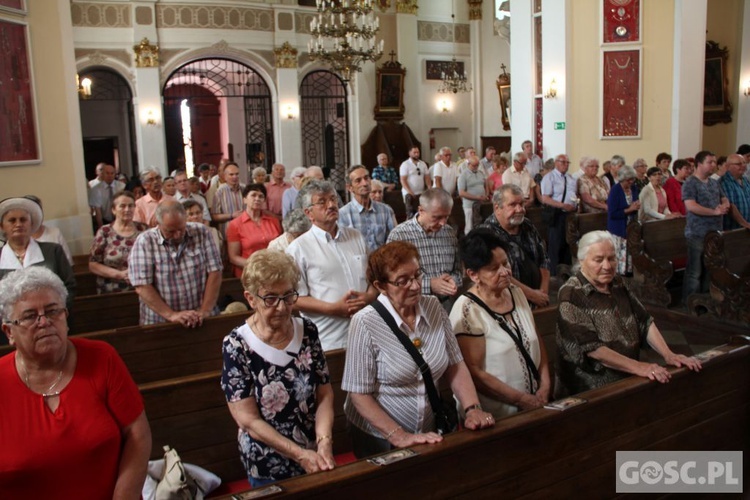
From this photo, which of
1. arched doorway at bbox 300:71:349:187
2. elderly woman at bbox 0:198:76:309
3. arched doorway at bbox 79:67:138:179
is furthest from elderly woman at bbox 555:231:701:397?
arched doorway at bbox 79:67:138:179

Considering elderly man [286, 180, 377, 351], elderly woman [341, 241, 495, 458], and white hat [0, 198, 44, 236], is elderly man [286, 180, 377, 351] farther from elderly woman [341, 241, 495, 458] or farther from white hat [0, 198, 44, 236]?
white hat [0, 198, 44, 236]

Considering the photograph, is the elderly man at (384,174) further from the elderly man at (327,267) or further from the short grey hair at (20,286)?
the short grey hair at (20,286)

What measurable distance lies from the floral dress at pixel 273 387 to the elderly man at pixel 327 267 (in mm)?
939

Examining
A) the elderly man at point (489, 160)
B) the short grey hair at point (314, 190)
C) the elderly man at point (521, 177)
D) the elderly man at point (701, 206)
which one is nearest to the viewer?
the short grey hair at point (314, 190)

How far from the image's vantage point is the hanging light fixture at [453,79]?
60.2ft

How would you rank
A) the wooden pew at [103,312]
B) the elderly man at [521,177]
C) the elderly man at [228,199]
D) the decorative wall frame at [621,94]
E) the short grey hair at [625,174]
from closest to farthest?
the wooden pew at [103,312], the short grey hair at [625,174], the elderly man at [228,199], the elderly man at [521,177], the decorative wall frame at [621,94]

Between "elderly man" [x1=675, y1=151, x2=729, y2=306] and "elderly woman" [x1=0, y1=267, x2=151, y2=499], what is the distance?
18.8 ft

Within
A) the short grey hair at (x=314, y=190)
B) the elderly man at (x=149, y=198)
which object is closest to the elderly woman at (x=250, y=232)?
the short grey hair at (x=314, y=190)

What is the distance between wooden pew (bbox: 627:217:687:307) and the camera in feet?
23.3

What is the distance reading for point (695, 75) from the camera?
421 inches

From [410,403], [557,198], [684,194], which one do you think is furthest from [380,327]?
[557,198]

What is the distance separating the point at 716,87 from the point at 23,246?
13199 millimetres

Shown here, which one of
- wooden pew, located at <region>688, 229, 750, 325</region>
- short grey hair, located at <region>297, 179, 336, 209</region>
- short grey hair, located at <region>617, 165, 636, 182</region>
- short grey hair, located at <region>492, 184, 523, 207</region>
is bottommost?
wooden pew, located at <region>688, 229, 750, 325</region>

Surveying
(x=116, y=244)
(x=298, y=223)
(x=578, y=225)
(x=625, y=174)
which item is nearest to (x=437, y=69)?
(x=578, y=225)
